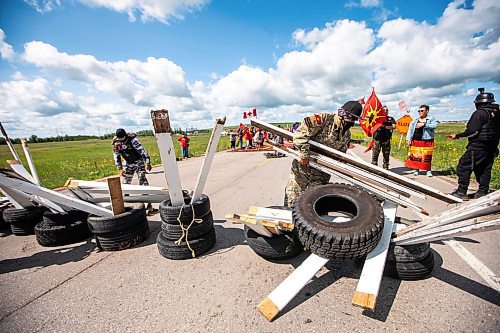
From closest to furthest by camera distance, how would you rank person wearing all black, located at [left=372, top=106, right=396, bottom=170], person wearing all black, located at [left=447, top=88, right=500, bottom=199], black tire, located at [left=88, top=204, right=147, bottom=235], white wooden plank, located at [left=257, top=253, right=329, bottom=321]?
white wooden plank, located at [left=257, top=253, right=329, bottom=321] < black tire, located at [left=88, top=204, right=147, bottom=235] < person wearing all black, located at [left=447, top=88, right=500, bottom=199] < person wearing all black, located at [left=372, top=106, right=396, bottom=170]

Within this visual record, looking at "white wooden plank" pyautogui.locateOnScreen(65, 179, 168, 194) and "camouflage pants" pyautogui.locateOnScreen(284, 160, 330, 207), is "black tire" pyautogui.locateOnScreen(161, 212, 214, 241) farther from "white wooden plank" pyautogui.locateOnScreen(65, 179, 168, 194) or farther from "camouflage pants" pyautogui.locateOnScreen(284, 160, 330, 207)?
"camouflage pants" pyautogui.locateOnScreen(284, 160, 330, 207)

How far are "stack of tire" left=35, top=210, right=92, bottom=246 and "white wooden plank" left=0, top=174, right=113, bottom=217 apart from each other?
38cm

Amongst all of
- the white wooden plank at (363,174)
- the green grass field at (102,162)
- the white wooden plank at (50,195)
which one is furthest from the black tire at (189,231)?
the green grass field at (102,162)

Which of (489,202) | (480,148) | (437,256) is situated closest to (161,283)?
(489,202)

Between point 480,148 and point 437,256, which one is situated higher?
point 480,148

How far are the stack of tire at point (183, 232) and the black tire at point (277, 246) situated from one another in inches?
33.6

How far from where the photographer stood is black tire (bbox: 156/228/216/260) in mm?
3271

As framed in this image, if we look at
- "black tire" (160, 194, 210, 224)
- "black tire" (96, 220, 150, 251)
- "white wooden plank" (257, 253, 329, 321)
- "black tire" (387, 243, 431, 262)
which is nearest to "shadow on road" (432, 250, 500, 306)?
"black tire" (387, 243, 431, 262)

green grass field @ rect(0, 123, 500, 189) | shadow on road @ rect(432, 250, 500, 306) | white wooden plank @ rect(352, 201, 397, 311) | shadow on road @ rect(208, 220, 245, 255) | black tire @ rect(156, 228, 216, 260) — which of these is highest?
white wooden plank @ rect(352, 201, 397, 311)

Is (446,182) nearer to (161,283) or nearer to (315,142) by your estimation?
(315,142)

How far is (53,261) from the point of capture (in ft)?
11.4

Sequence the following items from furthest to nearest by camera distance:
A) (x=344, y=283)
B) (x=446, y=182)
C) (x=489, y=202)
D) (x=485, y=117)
Answer: (x=446, y=182) → (x=485, y=117) → (x=344, y=283) → (x=489, y=202)

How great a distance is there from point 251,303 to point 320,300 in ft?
2.38

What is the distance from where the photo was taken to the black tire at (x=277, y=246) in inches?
118
